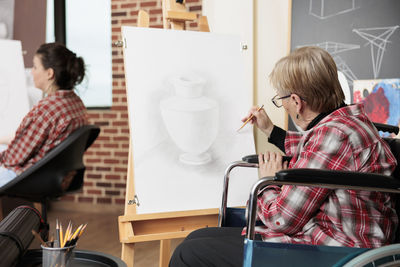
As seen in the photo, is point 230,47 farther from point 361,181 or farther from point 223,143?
point 361,181

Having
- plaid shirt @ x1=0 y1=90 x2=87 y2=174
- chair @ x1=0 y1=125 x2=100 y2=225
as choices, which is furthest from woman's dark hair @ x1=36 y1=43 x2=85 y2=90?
chair @ x1=0 y1=125 x2=100 y2=225

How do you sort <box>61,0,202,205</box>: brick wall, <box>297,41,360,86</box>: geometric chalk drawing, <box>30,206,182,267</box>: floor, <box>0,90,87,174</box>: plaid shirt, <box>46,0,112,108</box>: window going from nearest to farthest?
<box>297,41,360,86</box>: geometric chalk drawing → <box>0,90,87,174</box>: plaid shirt → <box>30,206,182,267</box>: floor → <box>61,0,202,205</box>: brick wall → <box>46,0,112,108</box>: window

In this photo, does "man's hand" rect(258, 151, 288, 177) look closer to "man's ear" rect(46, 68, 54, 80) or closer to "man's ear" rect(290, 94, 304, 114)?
"man's ear" rect(290, 94, 304, 114)

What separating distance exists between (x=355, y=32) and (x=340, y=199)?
1.20m

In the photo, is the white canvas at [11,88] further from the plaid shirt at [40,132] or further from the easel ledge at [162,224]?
the easel ledge at [162,224]

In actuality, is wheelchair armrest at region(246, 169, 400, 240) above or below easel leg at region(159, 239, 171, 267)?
above

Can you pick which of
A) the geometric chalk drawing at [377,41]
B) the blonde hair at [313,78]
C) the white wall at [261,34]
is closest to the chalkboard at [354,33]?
the geometric chalk drawing at [377,41]

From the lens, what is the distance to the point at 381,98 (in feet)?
6.60

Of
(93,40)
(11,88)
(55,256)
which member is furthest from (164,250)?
(93,40)

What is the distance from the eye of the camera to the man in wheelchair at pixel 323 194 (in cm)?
117

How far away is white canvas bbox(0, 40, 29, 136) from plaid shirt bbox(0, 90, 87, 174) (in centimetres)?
46

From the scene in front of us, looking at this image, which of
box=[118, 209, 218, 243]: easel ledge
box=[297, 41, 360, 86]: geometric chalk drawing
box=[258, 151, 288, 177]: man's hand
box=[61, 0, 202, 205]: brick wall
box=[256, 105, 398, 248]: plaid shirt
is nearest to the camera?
box=[256, 105, 398, 248]: plaid shirt

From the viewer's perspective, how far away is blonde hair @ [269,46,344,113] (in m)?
1.31

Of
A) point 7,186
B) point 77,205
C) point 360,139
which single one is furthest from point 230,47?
point 77,205
